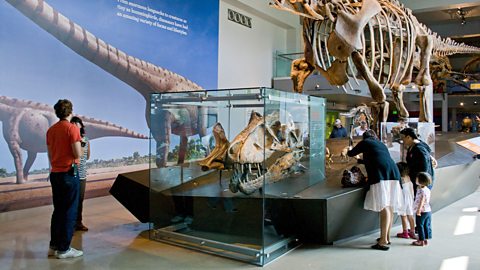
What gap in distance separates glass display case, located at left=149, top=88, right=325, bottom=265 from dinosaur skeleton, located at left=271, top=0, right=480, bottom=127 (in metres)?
0.92

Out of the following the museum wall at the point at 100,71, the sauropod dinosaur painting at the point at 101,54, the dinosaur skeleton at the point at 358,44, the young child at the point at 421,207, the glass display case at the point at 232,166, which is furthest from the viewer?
the sauropod dinosaur painting at the point at 101,54

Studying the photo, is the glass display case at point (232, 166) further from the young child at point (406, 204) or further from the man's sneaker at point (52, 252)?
the man's sneaker at point (52, 252)

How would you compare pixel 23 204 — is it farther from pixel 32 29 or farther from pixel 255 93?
pixel 255 93

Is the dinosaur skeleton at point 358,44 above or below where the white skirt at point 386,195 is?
above

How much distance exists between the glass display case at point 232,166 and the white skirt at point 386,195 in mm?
785

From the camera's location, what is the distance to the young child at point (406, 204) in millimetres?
5062

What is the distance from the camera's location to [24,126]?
7246 mm

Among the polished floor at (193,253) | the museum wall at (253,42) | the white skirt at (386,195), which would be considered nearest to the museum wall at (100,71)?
the museum wall at (253,42)

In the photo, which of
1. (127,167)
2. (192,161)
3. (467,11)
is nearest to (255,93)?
(192,161)

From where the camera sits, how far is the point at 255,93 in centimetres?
453

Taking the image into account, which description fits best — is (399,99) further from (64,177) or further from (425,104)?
(64,177)

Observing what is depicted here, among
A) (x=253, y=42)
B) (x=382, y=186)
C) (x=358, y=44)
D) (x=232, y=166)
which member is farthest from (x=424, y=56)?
(x=253, y=42)

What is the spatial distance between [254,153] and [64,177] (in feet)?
6.39

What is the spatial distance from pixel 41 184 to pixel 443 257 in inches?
246
